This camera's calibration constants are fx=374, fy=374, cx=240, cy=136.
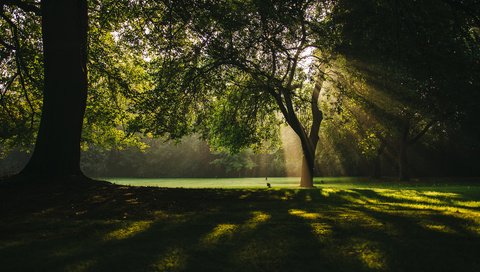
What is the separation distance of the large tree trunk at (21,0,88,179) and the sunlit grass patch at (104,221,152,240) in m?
5.61

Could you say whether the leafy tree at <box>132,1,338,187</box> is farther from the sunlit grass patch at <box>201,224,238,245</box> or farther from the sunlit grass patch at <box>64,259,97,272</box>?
the sunlit grass patch at <box>64,259,97,272</box>

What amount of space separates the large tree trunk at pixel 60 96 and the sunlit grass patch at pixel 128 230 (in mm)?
5610

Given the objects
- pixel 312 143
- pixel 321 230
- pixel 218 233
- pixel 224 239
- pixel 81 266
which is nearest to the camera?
pixel 81 266

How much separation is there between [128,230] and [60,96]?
23.3ft

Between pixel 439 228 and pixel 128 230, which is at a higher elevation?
pixel 439 228

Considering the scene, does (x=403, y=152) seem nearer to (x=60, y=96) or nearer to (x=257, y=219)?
(x=60, y=96)

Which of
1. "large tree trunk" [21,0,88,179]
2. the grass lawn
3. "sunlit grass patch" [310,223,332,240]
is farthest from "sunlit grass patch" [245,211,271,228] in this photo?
"large tree trunk" [21,0,88,179]

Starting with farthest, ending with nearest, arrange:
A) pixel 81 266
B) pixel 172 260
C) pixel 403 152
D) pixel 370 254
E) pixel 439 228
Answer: pixel 403 152
pixel 439 228
pixel 370 254
pixel 172 260
pixel 81 266

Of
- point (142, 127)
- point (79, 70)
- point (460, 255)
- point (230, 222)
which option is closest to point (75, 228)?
point (230, 222)

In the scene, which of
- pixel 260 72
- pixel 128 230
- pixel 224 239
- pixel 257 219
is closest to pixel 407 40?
pixel 260 72

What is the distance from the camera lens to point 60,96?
11266 millimetres

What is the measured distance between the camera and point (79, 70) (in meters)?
11.9

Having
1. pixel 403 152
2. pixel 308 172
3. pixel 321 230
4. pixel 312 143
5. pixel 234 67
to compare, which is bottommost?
pixel 321 230

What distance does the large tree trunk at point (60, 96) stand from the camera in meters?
10.9
